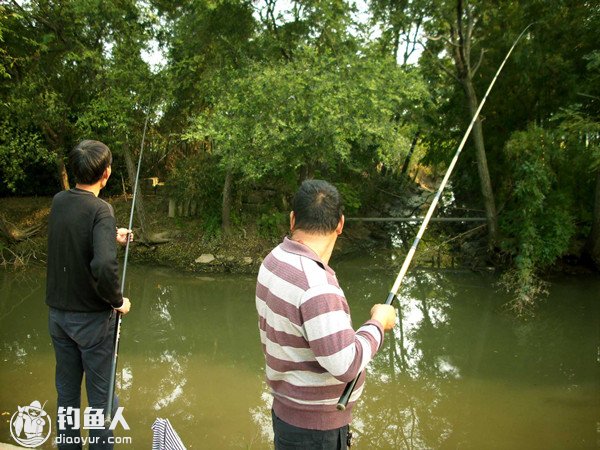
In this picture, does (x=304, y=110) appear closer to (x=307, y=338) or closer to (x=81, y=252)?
(x=81, y=252)

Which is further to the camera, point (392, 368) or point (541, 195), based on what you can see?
Result: point (541, 195)

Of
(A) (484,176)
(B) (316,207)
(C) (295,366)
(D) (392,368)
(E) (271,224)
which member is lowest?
(D) (392,368)

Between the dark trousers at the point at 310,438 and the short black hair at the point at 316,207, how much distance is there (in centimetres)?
65

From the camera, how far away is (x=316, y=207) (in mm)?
1488

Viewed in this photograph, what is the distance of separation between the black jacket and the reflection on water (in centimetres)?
182

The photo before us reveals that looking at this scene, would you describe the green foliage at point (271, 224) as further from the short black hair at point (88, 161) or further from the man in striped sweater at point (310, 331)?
the man in striped sweater at point (310, 331)

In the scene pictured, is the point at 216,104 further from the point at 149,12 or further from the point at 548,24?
the point at 548,24

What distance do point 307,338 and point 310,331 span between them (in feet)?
0.12

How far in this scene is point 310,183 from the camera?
4.99 feet

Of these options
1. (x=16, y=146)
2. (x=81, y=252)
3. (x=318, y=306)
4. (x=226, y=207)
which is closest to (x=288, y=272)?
(x=318, y=306)

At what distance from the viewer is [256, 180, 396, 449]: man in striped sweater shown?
1.34 metres

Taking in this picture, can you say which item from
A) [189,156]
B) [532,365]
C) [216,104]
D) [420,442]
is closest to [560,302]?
[532,365]

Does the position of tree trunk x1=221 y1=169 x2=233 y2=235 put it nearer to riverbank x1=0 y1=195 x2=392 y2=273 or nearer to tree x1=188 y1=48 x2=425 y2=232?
riverbank x1=0 y1=195 x2=392 y2=273

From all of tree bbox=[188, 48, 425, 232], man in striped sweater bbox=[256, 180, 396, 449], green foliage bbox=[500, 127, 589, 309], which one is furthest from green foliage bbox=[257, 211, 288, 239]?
man in striped sweater bbox=[256, 180, 396, 449]
